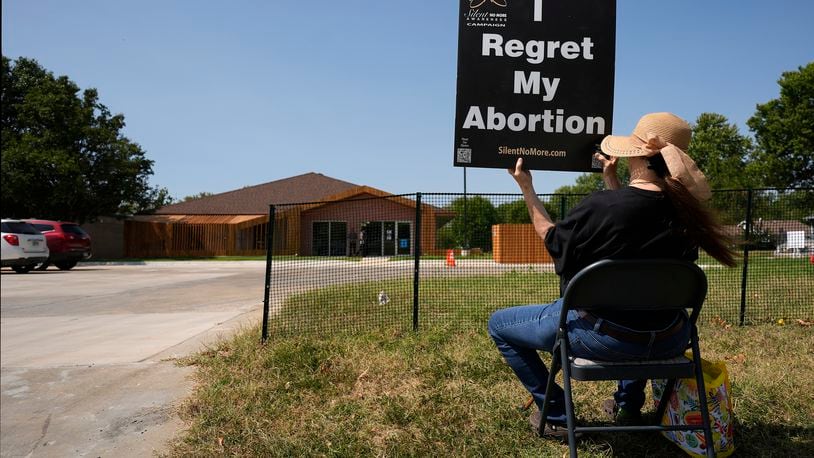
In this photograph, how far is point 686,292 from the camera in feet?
7.14

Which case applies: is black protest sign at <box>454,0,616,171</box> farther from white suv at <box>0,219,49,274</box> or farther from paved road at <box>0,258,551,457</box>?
paved road at <box>0,258,551,457</box>

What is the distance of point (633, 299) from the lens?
7.06ft

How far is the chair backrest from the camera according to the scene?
2.07 metres

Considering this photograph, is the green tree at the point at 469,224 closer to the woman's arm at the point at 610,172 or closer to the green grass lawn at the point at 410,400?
the green grass lawn at the point at 410,400

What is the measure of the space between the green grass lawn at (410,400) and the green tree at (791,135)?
35.9m

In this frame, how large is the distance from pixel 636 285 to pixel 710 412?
3.22 ft

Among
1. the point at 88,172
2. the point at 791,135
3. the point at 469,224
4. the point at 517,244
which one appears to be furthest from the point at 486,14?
the point at 791,135

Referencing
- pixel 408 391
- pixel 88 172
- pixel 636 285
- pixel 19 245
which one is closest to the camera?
pixel 19 245

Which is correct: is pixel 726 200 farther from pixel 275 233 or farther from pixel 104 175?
pixel 104 175

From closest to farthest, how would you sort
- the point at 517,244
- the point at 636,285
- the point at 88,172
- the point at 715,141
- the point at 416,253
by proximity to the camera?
the point at 636,285, the point at 416,253, the point at 517,244, the point at 88,172, the point at 715,141

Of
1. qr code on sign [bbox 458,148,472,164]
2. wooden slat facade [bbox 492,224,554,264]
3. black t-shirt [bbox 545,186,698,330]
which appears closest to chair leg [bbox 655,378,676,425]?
black t-shirt [bbox 545,186,698,330]

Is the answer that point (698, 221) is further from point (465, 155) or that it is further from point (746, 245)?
point (746, 245)

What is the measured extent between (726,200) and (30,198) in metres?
24.5

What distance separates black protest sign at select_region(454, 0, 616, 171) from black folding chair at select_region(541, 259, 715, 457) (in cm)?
131
